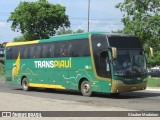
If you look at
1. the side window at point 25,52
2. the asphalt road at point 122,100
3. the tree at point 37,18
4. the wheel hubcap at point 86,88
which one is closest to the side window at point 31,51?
the side window at point 25,52

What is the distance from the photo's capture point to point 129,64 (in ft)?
68.2

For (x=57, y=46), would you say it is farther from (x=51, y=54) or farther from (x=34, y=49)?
(x=34, y=49)

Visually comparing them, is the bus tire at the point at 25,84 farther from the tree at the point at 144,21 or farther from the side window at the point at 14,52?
the tree at the point at 144,21

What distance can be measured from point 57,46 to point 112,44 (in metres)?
4.63

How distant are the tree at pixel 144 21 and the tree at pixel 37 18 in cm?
2270

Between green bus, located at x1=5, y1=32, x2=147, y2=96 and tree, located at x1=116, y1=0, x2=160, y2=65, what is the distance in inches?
443

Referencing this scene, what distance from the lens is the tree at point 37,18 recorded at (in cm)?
5747

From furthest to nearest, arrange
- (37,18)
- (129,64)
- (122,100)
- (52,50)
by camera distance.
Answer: (37,18) < (52,50) < (129,64) < (122,100)

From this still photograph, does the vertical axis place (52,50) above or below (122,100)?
above

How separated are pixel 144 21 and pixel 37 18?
24755 millimetres

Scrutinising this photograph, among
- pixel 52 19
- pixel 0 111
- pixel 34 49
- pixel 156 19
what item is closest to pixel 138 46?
pixel 34 49

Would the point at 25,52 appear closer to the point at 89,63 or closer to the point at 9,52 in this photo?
the point at 9,52

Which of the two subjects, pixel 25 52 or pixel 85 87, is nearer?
pixel 85 87

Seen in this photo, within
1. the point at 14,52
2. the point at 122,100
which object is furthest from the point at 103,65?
the point at 14,52
